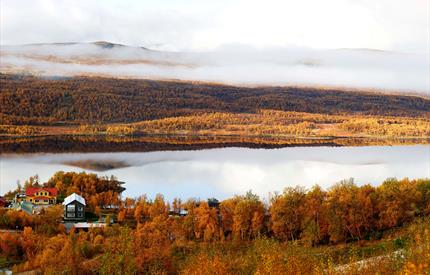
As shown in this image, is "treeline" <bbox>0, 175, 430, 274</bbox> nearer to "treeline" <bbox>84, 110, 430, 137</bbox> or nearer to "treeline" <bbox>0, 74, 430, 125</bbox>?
"treeline" <bbox>84, 110, 430, 137</bbox>

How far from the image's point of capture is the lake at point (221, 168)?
84.4ft

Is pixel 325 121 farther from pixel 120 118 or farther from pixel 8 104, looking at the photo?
pixel 8 104

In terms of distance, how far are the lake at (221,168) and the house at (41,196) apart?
14.3 feet

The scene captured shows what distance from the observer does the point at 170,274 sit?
1173cm

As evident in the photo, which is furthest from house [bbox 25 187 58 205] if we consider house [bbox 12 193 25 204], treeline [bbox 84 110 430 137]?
treeline [bbox 84 110 430 137]

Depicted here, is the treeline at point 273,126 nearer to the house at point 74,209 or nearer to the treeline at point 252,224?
the house at point 74,209

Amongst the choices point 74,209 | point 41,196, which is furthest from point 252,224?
point 41,196

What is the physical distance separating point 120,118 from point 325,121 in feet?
83.3

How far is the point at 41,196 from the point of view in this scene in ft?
64.5

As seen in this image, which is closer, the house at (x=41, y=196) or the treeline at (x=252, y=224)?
the treeline at (x=252, y=224)

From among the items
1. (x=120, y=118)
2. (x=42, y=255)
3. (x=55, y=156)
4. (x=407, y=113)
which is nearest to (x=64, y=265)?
(x=42, y=255)

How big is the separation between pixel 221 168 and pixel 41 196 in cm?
1410

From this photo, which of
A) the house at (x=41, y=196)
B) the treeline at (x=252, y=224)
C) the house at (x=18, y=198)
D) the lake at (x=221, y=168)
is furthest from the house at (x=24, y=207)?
the lake at (x=221, y=168)

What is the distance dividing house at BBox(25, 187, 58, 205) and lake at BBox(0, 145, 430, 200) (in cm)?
436
